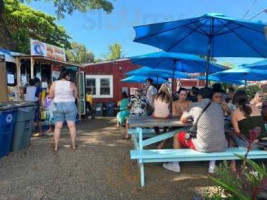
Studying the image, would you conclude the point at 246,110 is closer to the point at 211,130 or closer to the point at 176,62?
the point at 211,130

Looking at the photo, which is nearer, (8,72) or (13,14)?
(8,72)

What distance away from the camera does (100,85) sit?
19625 mm

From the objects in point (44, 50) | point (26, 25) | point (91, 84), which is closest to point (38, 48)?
point (44, 50)

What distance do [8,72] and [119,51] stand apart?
38.3 metres

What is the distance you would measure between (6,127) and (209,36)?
163 inches

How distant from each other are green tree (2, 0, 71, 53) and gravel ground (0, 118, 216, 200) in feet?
41.6

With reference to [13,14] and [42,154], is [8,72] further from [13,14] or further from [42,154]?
[13,14]

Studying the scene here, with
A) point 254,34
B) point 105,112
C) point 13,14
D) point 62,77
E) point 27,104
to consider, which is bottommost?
point 105,112

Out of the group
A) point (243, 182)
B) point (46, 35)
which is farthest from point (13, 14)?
point (243, 182)

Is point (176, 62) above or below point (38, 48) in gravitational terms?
below

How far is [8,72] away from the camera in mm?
9586

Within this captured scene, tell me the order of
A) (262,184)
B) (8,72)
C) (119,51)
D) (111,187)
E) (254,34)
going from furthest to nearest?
1. (119,51)
2. (8,72)
3. (254,34)
4. (111,187)
5. (262,184)

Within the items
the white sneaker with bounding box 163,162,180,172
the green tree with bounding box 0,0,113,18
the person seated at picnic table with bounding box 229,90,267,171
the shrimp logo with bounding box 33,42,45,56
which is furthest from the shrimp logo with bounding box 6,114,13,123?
the green tree with bounding box 0,0,113,18

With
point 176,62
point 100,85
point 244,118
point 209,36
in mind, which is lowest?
point 244,118
